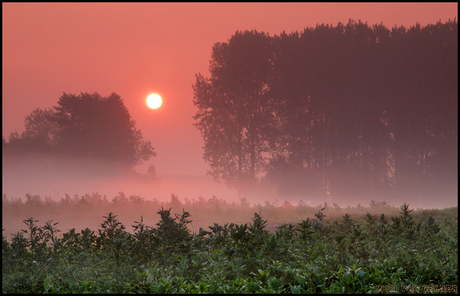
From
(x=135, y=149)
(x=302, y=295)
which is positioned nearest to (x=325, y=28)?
(x=135, y=149)

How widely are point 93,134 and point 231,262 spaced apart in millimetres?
18260

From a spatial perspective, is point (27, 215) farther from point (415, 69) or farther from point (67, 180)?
point (415, 69)

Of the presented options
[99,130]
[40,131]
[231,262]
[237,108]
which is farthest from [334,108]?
[40,131]

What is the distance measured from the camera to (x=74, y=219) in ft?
38.8

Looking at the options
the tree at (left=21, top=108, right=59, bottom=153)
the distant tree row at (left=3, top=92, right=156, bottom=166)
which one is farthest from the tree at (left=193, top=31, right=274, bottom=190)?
the tree at (left=21, top=108, right=59, bottom=153)

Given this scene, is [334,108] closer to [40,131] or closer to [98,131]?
[98,131]

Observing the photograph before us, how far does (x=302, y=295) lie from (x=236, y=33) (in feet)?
56.0

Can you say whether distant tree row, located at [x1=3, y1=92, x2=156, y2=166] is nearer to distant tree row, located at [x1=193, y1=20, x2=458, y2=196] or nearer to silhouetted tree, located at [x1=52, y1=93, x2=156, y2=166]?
silhouetted tree, located at [x1=52, y1=93, x2=156, y2=166]

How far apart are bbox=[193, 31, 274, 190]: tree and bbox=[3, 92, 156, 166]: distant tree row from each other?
3924 mm

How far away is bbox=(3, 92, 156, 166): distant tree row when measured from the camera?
2011 centimetres

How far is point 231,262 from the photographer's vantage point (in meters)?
3.94

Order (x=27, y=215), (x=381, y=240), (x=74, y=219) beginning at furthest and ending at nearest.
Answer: (x=27, y=215) → (x=74, y=219) → (x=381, y=240)

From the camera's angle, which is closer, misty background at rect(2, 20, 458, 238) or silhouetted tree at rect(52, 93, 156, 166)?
misty background at rect(2, 20, 458, 238)

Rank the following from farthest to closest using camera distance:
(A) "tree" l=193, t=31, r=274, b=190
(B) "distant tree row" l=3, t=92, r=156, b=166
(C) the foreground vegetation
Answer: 1. (B) "distant tree row" l=3, t=92, r=156, b=166
2. (A) "tree" l=193, t=31, r=274, b=190
3. (C) the foreground vegetation
